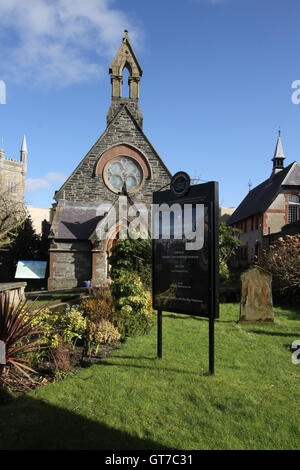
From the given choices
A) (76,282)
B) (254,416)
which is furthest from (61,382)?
(76,282)

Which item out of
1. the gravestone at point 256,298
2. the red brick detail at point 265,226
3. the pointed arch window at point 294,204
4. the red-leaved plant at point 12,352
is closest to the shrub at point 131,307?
the gravestone at point 256,298

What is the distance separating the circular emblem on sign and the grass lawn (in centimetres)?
346

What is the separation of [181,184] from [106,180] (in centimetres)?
1938

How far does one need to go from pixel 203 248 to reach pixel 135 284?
4767 mm

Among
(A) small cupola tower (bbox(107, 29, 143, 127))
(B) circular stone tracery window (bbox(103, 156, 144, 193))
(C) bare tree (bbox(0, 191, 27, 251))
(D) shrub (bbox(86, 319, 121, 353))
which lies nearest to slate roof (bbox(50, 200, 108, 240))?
(B) circular stone tracery window (bbox(103, 156, 144, 193))

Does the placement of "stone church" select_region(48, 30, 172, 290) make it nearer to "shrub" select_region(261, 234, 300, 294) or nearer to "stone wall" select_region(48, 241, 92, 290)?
"stone wall" select_region(48, 241, 92, 290)

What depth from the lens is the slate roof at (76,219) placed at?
888 inches

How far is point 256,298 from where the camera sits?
10414mm

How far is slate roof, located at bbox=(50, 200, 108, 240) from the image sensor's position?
22547 mm

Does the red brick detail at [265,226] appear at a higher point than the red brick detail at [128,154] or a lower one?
lower

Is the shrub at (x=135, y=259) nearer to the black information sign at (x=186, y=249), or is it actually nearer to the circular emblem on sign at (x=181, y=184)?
the black information sign at (x=186, y=249)

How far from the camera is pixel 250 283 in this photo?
10.5 meters

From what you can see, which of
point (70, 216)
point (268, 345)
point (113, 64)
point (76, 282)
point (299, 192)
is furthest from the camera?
point (299, 192)
